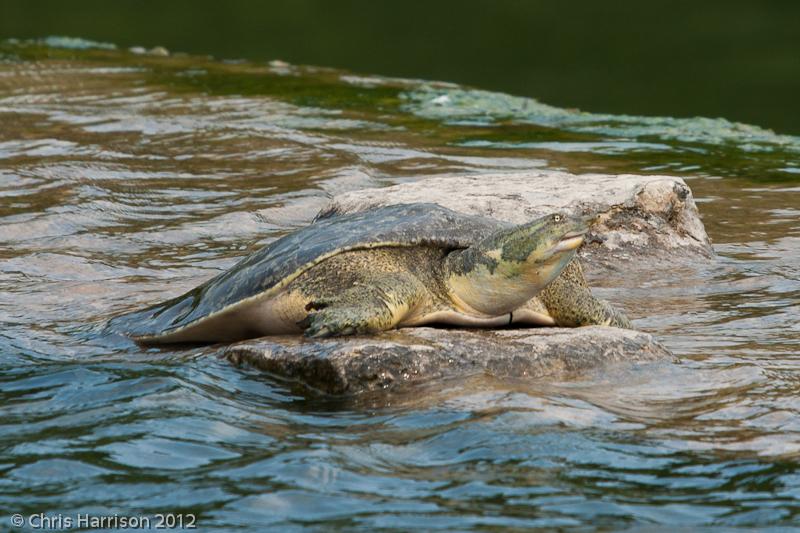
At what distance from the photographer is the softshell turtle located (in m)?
4.21

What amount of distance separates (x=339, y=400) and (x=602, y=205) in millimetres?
2933

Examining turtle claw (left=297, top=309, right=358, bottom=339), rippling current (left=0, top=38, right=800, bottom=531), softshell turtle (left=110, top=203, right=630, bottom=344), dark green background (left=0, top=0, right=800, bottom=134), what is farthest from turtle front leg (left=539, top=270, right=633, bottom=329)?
dark green background (left=0, top=0, right=800, bottom=134)

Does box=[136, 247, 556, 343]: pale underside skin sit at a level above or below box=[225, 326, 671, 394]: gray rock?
above

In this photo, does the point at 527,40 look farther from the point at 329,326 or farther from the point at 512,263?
the point at 329,326

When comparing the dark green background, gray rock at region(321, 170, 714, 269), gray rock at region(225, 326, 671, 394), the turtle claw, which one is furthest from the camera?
the dark green background

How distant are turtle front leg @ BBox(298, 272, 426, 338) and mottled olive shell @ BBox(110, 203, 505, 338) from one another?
14 cm

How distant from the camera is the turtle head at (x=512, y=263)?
418 cm

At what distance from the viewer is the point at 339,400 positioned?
3930 millimetres

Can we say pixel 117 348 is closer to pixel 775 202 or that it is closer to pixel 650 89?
pixel 775 202

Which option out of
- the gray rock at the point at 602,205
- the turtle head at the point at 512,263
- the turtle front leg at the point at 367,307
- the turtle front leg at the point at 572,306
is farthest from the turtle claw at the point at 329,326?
the gray rock at the point at 602,205

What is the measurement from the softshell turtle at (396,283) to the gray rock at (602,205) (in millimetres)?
1690

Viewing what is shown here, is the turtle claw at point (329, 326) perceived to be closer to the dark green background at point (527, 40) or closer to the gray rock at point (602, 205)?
the gray rock at point (602, 205)

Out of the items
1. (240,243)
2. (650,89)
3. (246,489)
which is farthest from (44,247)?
(650,89)

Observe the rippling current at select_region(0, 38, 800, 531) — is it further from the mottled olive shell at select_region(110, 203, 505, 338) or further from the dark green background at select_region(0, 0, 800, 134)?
the dark green background at select_region(0, 0, 800, 134)
